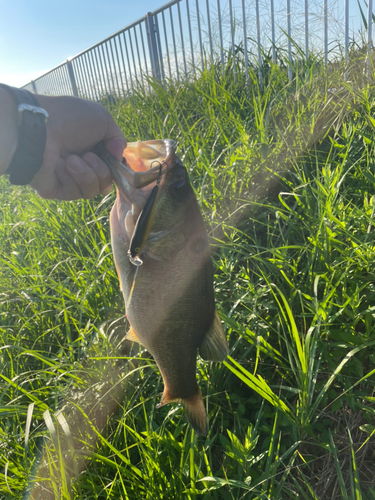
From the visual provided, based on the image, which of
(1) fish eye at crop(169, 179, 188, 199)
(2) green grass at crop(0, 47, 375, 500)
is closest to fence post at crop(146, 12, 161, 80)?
(2) green grass at crop(0, 47, 375, 500)

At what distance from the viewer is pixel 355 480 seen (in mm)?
1120

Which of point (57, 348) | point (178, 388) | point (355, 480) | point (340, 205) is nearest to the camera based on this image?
point (355, 480)

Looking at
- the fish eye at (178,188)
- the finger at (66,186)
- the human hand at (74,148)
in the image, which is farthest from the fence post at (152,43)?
the fish eye at (178,188)

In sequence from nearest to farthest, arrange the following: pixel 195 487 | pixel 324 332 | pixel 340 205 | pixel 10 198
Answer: pixel 195 487, pixel 324 332, pixel 340 205, pixel 10 198

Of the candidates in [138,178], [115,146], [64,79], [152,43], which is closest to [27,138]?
[115,146]

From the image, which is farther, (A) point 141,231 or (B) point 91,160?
(B) point 91,160

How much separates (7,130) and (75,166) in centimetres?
33

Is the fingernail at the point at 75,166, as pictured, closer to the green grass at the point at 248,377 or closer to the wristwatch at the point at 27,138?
the wristwatch at the point at 27,138

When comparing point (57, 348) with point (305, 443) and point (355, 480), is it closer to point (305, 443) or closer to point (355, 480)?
point (305, 443)

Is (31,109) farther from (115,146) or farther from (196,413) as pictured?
(196,413)

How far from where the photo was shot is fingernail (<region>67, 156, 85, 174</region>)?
5.51ft

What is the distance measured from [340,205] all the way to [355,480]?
1314mm

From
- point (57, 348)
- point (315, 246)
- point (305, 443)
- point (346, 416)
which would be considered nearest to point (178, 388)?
point (305, 443)

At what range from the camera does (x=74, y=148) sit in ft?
5.81
